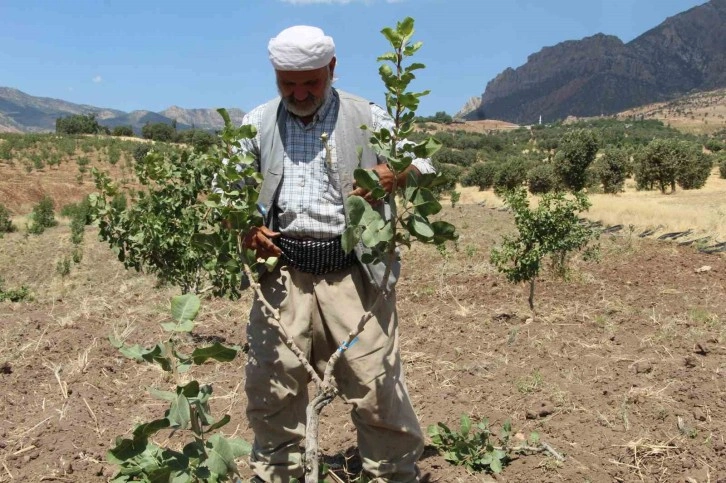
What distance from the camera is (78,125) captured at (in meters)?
59.0

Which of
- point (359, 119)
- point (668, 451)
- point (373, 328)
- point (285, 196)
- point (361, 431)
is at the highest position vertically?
point (359, 119)

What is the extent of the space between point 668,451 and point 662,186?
3246 centimetres

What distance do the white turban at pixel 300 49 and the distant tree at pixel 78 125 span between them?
204 ft

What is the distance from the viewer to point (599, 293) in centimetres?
710

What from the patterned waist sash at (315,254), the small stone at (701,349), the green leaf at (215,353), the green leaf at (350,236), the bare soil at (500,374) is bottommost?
the bare soil at (500,374)

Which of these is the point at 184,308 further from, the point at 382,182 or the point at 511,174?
the point at 511,174

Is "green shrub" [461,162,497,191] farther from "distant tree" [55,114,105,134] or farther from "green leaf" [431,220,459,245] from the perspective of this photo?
"green leaf" [431,220,459,245]

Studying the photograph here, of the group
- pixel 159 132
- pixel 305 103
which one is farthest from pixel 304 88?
pixel 159 132

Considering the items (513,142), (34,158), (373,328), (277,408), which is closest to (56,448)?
→ (277,408)

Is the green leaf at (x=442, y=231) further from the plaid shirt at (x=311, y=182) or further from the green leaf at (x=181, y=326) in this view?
the green leaf at (x=181, y=326)

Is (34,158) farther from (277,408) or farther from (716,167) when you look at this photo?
(716,167)

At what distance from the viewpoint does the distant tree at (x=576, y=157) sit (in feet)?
118

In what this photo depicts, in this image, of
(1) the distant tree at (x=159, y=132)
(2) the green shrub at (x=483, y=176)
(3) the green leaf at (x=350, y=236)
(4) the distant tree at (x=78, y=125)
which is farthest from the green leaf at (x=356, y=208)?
(4) the distant tree at (x=78, y=125)

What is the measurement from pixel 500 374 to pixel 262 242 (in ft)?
8.96
